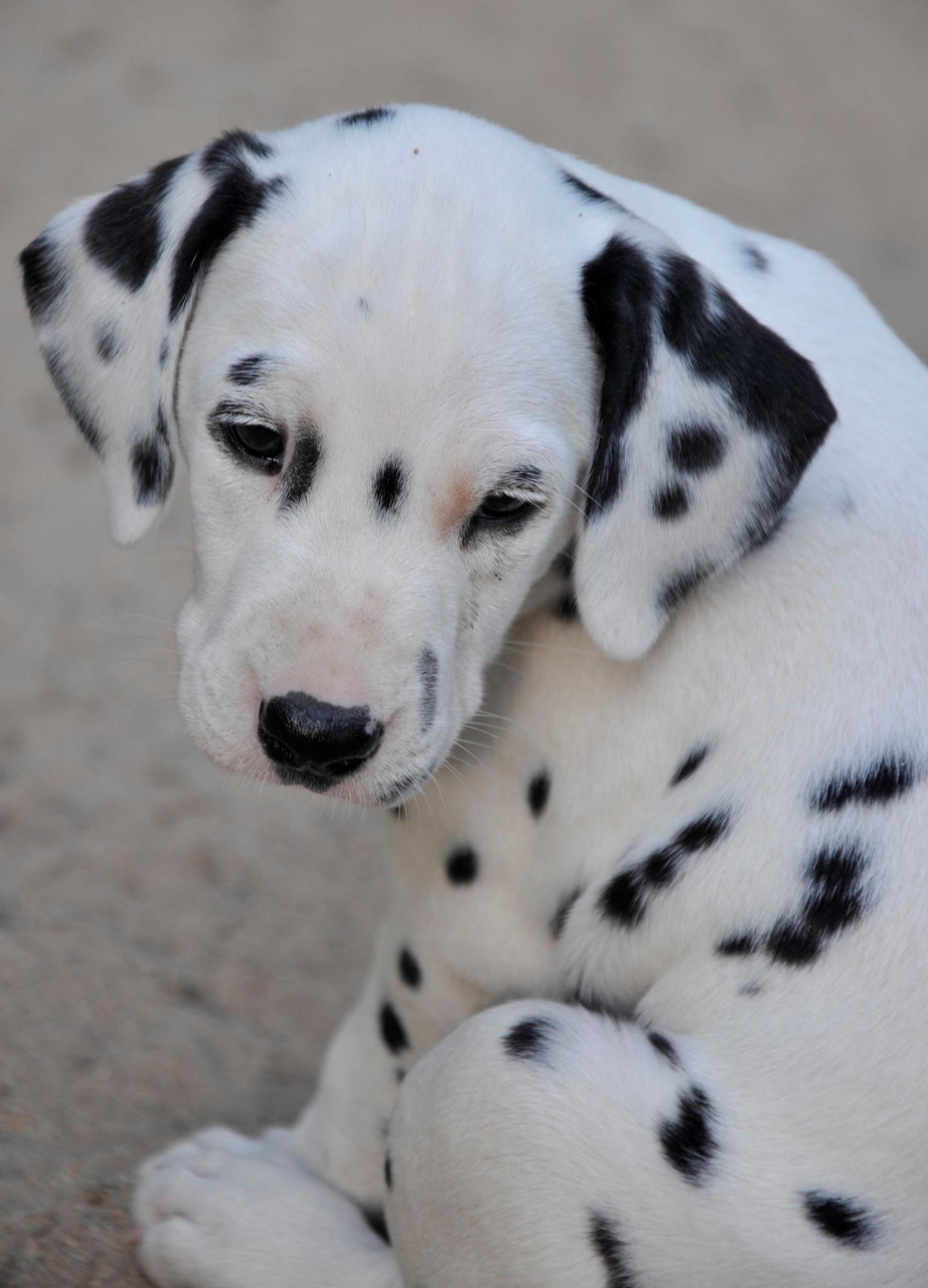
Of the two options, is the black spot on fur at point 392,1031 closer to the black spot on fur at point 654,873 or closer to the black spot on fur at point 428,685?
the black spot on fur at point 654,873

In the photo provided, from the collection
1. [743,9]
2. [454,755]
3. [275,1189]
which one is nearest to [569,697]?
[454,755]

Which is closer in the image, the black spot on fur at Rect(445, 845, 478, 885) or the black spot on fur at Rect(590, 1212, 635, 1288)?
the black spot on fur at Rect(590, 1212, 635, 1288)

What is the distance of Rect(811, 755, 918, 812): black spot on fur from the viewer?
2.66 m

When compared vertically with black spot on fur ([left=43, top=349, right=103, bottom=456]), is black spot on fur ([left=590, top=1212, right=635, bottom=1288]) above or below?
below

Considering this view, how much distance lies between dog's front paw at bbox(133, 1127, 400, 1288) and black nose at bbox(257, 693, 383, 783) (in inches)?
50.0

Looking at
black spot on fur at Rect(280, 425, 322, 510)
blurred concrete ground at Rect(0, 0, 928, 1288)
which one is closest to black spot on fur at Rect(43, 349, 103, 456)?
black spot on fur at Rect(280, 425, 322, 510)

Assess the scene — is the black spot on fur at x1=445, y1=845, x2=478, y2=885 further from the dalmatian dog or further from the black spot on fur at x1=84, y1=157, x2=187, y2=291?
the black spot on fur at x1=84, y1=157, x2=187, y2=291

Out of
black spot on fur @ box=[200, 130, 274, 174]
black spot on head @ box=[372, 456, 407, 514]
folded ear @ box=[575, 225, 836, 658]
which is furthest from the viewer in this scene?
black spot on fur @ box=[200, 130, 274, 174]

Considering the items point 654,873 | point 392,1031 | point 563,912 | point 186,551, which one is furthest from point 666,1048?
point 186,551

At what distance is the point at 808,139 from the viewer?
31.6 feet

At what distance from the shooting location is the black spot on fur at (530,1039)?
8.89 ft

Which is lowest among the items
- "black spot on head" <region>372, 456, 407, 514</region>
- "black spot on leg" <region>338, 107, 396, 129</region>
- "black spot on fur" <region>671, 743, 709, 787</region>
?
"black spot on fur" <region>671, 743, 709, 787</region>

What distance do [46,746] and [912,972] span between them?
3.79m

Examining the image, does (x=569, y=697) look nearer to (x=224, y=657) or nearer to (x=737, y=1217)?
(x=224, y=657)
